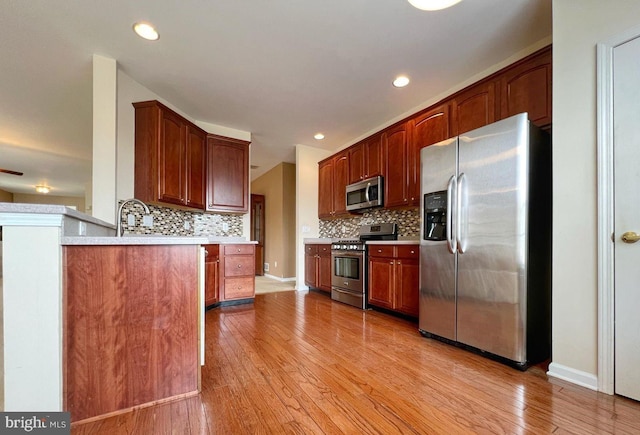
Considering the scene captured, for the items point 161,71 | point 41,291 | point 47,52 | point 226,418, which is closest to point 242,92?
point 161,71

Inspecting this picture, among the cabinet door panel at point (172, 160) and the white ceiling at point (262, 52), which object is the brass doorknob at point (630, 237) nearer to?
the white ceiling at point (262, 52)

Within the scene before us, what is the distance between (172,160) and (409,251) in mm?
2859

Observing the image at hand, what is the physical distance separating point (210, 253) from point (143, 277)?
2.13 m

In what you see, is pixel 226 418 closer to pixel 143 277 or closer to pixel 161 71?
pixel 143 277

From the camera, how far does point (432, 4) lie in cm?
197

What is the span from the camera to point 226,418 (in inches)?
54.7

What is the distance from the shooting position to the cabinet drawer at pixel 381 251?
330cm

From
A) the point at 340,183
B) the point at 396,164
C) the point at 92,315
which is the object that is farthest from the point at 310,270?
the point at 92,315

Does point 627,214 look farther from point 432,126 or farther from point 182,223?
point 182,223

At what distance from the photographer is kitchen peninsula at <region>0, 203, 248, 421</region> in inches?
47.9

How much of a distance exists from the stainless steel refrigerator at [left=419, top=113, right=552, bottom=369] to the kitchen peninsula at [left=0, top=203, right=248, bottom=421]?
6.31ft

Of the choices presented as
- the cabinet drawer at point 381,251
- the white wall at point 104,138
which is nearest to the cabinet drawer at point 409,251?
the cabinet drawer at point 381,251

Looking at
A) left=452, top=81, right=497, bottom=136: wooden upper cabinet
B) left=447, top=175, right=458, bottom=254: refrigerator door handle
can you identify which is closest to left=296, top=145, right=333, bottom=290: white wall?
left=452, top=81, right=497, bottom=136: wooden upper cabinet

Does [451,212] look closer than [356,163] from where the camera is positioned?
Yes
